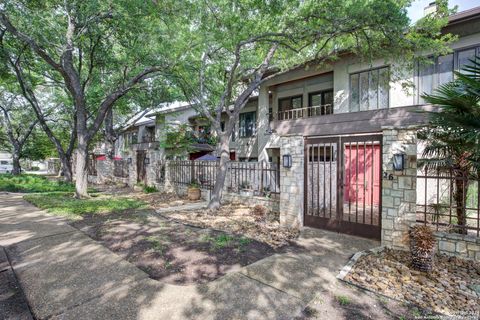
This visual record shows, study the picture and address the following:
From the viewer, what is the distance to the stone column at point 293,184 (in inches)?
256

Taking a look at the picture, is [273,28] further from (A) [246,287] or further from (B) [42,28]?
(B) [42,28]

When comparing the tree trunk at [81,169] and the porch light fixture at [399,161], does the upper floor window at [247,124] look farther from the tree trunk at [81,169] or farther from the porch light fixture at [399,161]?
the porch light fixture at [399,161]

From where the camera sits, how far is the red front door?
5.72 m

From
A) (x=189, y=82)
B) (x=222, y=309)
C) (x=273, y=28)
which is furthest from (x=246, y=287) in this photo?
(x=189, y=82)

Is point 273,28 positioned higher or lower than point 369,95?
higher

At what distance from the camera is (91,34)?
10.8 meters

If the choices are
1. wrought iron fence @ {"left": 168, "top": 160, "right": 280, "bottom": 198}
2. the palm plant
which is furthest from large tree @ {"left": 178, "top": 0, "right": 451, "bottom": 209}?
the palm plant

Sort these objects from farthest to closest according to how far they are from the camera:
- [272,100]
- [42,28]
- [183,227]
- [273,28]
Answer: [272,100]
[42,28]
[273,28]
[183,227]

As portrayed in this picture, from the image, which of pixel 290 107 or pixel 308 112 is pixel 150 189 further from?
pixel 308 112

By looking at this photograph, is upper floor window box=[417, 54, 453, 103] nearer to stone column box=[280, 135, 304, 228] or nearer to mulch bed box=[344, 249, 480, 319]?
stone column box=[280, 135, 304, 228]

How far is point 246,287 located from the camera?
3.58 metres

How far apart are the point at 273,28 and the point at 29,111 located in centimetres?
2391

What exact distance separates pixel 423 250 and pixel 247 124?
14605 millimetres

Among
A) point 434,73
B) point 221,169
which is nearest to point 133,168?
point 221,169
